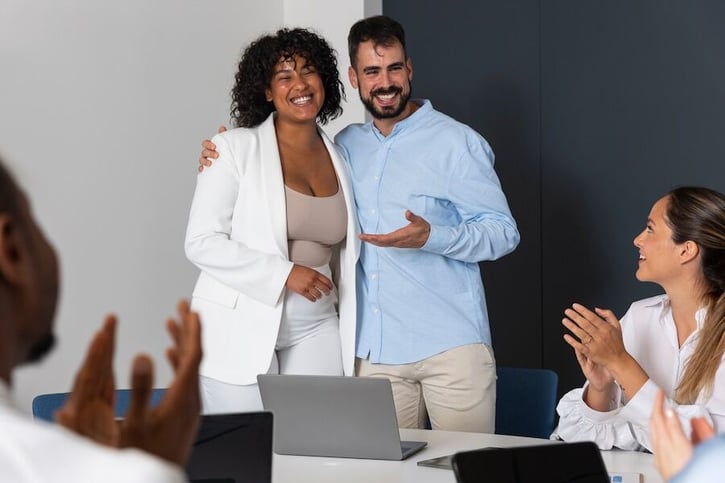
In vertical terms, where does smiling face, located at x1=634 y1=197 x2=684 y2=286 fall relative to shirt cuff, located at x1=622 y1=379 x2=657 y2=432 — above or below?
above

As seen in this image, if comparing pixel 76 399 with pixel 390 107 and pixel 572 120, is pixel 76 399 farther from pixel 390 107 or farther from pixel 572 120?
pixel 572 120

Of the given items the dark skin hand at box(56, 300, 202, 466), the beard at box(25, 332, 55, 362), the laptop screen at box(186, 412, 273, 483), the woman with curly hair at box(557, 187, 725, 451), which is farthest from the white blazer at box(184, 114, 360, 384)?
the beard at box(25, 332, 55, 362)

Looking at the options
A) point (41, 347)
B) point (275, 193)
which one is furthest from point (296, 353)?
point (41, 347)

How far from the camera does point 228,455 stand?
2004 millimetres

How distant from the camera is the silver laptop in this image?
8.31ft

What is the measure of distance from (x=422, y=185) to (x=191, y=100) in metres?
1.69

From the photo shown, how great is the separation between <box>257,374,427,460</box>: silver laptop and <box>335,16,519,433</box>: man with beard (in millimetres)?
833

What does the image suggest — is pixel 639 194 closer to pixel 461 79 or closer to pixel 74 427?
pixel 461 79

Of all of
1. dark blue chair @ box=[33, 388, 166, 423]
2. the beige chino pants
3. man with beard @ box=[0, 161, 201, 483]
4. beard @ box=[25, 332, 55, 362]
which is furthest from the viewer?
the beige chino pants

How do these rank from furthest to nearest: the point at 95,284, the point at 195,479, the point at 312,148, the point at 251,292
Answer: the point at 95,284 → the point at 312,148 → the point at 251,292 → the point at 195,479

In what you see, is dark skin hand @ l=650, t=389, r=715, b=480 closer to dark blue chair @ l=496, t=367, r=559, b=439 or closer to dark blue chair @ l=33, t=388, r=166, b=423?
dark blue chair @ l=33, t=388, r=166, b=423

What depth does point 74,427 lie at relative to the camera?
1.06 meters

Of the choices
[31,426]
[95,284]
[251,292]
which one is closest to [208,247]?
[251,292]

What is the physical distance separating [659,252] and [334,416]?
1.10 metres
